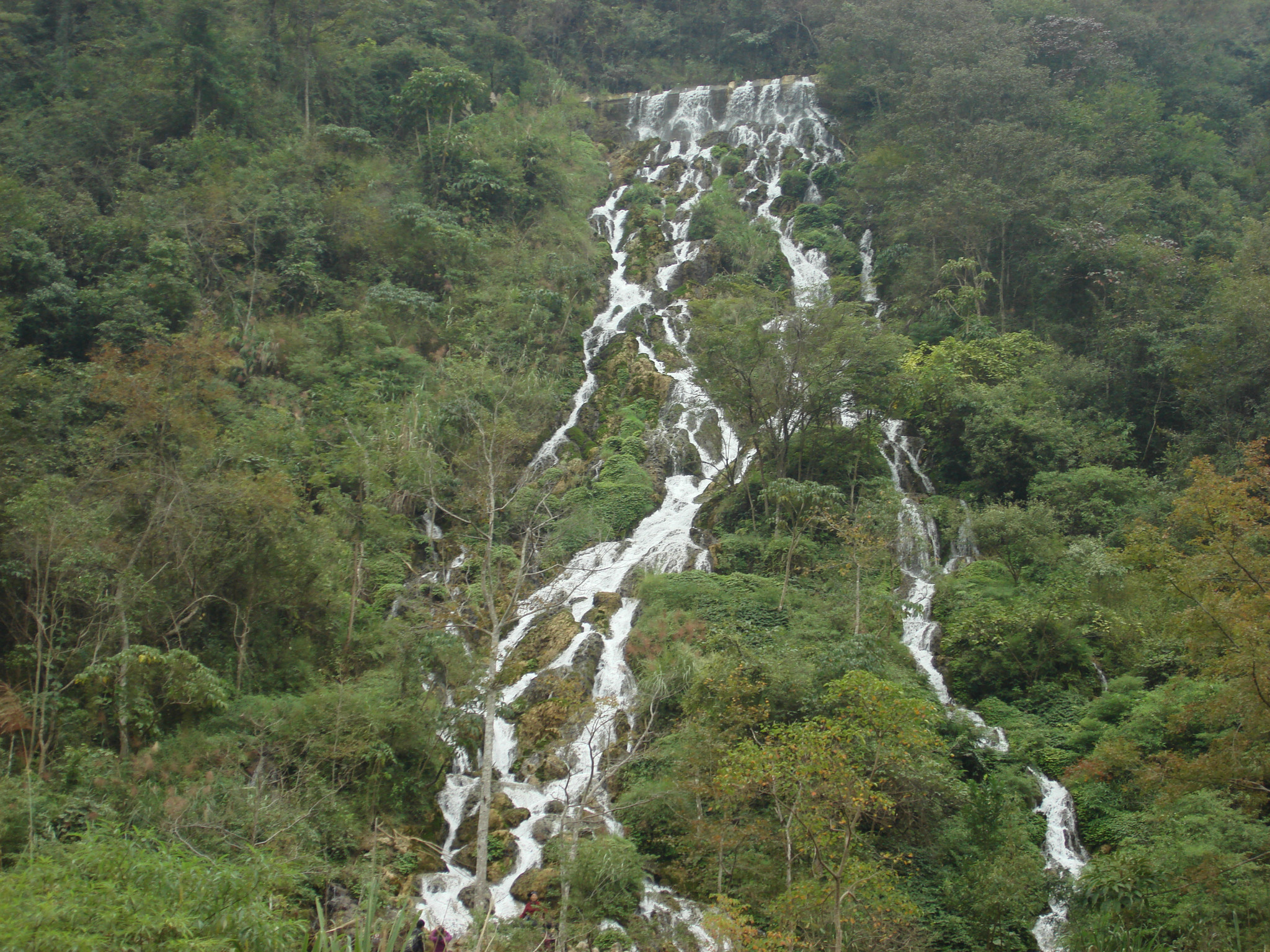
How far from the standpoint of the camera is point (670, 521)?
80.0 feet

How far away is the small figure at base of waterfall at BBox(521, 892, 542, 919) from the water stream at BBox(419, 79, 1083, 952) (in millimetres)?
427

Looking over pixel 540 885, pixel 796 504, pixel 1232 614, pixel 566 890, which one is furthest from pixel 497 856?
pixel 796 504

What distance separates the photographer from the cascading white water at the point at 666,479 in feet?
44.8

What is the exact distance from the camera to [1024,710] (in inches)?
623

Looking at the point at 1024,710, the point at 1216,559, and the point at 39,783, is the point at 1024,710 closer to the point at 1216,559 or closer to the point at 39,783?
the point at 1216,559

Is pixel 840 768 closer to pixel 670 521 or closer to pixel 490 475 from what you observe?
pixel 490 475

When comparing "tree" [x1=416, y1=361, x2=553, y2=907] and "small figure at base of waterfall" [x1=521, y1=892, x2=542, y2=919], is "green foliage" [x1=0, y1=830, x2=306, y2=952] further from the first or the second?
"tree" [x1=416, y1=361, x2=553, y2=907]

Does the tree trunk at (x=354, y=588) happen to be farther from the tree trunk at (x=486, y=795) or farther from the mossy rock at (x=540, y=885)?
the mossy rock at (x=540, y=885)

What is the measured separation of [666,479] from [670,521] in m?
2.33

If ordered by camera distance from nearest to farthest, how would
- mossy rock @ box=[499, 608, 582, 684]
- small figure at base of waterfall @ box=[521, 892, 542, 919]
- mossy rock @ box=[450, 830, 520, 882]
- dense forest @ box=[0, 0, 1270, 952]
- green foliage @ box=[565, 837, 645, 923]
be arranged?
dense forest @ box=[0, 0, 1270, 952] → green foliage @ box=[565, 837, 645, 923] → small figure at base of waterfall @ box=[521, 892, 542, 919] → mossy rock @ box=[450, 830, 520, 882] → mossy rock @ box=[499, 608, 582, 684]

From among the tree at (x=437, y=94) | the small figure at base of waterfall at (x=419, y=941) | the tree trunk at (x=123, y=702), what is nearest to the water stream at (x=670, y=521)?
the small figure at base of waterfall at (x=419, y=941)

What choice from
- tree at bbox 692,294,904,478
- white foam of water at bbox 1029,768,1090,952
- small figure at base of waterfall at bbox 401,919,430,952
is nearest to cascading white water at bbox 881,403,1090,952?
white foam of water at bbox 1029,768,1090,952

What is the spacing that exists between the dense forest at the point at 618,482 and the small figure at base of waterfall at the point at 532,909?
0.76 ft

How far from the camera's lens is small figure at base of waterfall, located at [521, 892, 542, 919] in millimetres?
12414
